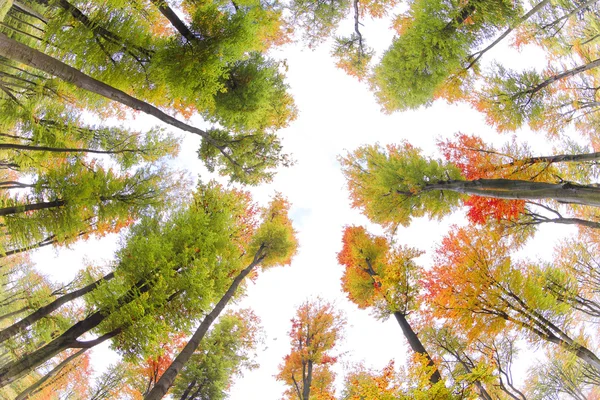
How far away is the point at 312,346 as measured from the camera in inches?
457

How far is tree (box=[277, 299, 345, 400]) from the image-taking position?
1155cm

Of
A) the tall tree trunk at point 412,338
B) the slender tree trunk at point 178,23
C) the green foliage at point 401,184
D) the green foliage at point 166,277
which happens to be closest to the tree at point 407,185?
the green foliage at point 401,184

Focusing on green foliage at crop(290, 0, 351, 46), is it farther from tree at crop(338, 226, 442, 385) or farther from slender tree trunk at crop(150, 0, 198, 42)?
tree at crop(338, 226, 442, 385)

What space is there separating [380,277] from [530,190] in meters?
5.32

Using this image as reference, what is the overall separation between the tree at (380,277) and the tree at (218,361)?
4586 millimetres

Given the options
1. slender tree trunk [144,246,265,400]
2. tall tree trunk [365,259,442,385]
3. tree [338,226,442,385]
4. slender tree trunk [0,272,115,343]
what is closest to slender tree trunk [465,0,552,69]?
tree [338,226,442,385]

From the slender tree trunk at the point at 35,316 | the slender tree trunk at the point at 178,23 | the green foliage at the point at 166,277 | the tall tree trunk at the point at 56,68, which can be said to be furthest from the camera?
the slender tree trunk at the point at 178,23

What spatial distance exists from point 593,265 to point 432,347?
211 inches

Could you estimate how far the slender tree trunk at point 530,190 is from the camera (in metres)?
4.82

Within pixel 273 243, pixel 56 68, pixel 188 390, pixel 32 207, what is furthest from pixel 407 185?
pixel 188 390

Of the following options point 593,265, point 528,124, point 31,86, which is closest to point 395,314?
point 593,265

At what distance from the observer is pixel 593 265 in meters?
8.55

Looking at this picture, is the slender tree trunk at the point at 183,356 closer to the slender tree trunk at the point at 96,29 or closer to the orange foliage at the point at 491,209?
the slender tree trunk at the point at 96,29

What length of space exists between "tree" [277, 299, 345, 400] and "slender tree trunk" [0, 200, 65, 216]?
9095 mm
